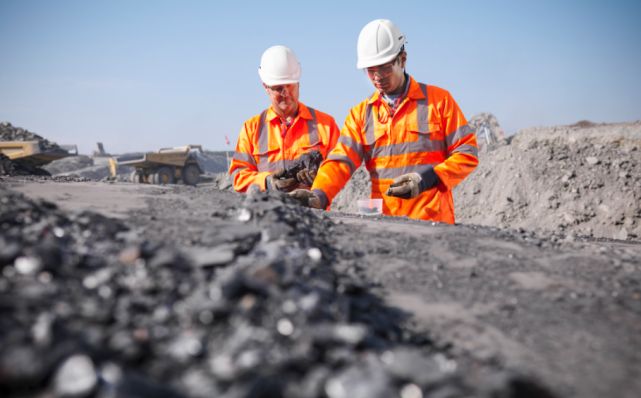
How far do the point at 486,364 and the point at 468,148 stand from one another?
8.99ft

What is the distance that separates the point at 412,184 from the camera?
12.8 feet

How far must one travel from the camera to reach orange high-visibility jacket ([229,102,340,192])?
505cm

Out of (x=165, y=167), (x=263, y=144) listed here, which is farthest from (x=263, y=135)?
(x=165, y=167)

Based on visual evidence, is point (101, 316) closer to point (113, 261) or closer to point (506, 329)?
point (113, 261)

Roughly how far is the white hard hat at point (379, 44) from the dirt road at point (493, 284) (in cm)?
158

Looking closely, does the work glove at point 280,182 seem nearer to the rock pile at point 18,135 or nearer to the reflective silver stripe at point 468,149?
the reflective silver stripe at point 468,149

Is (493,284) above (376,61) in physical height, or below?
below

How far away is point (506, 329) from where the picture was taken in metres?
1.97

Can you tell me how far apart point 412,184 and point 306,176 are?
1.28 meters

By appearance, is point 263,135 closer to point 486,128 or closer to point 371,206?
point 371,206

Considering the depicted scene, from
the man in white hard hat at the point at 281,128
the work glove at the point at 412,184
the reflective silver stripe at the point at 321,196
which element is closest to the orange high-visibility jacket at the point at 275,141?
the man in white hard hat at the point at 281,128

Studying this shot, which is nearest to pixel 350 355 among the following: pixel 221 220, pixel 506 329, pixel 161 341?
pixel 161 341

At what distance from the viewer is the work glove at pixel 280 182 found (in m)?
4.68

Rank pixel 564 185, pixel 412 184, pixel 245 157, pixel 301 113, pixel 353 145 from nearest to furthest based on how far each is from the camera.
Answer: pixel 412 184 < pixel 353 145 < pixel 301 113 < pixel 245 157 < pixel 564 185
